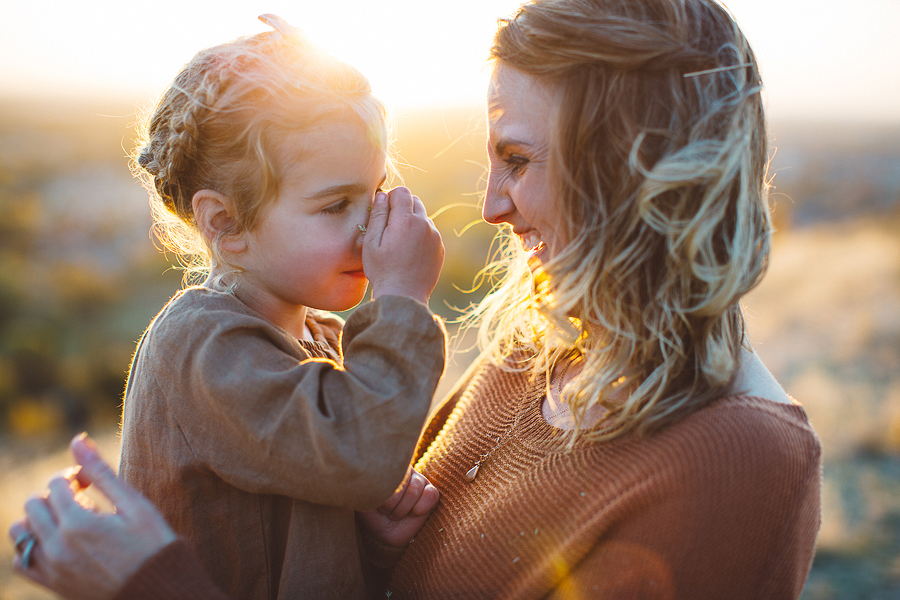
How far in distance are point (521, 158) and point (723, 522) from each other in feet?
3.43

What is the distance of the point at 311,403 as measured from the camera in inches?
53.7

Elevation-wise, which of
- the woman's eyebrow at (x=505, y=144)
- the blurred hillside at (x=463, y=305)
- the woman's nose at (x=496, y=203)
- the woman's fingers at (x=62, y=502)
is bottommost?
the blurred hillside at (x=463, y=305)

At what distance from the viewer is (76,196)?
25453mm

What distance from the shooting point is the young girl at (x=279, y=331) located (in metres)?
1.39

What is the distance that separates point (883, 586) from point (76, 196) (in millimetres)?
29379

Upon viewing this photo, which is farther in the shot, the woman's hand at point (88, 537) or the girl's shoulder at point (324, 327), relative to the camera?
the girl's shoulder at point (324, 327)

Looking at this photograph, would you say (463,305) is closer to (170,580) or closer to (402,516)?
(402,516)

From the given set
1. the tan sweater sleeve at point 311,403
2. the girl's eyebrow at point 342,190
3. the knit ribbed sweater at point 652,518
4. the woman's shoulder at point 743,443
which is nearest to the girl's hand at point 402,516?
the knit ribbed sweater at point 652,518

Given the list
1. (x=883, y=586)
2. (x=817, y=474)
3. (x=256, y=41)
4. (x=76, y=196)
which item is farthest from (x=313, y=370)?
(x=76, y=196)

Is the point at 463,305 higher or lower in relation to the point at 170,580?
lower

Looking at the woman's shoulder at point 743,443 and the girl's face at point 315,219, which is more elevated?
the girl's face at point 315,219

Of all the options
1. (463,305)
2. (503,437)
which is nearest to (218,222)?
(503,437)

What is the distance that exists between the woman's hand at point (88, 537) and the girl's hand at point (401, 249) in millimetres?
752

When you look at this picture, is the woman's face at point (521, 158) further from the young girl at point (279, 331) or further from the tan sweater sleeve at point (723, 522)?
the tan sweater sleeve at point (723, 522)
